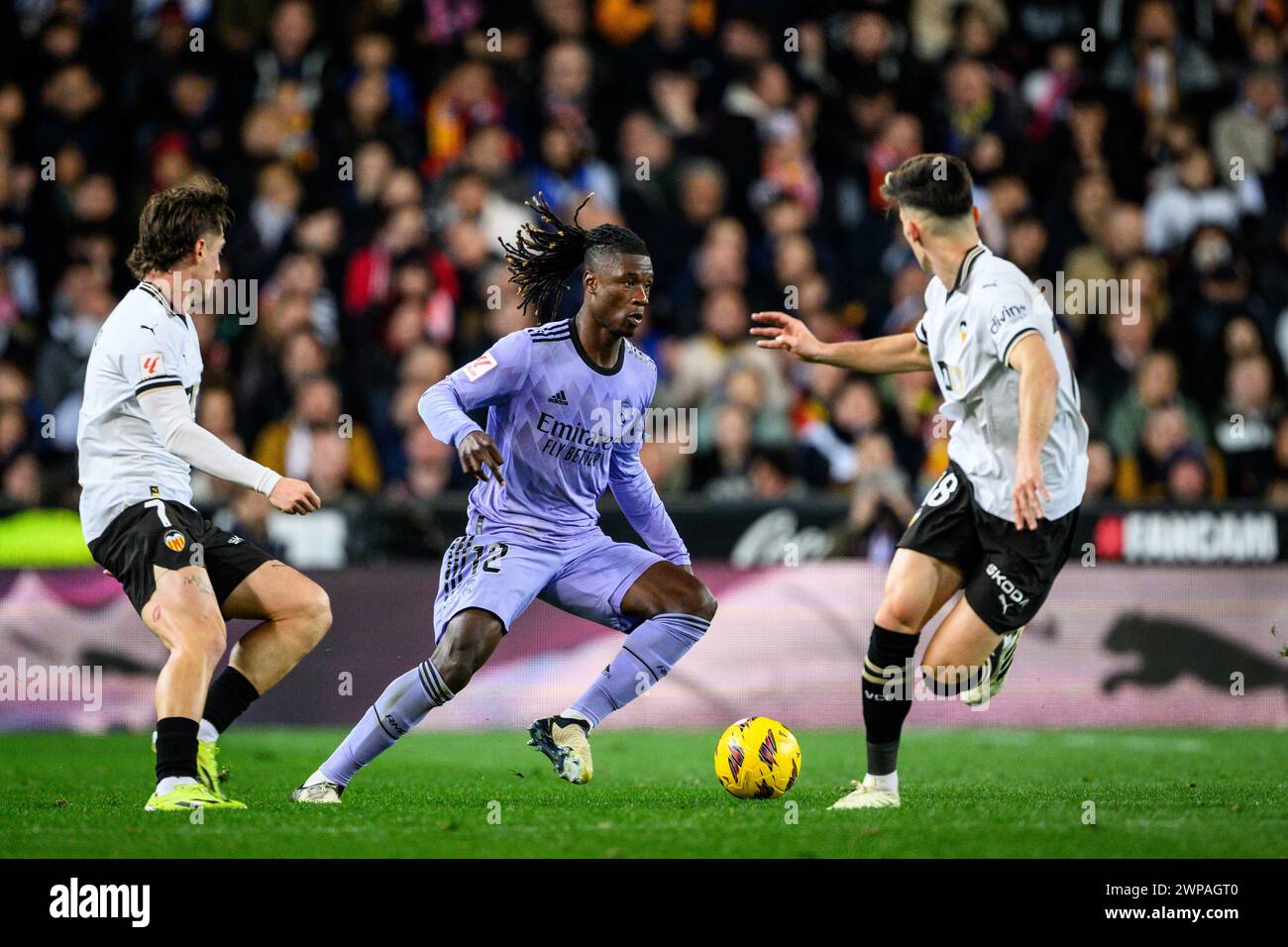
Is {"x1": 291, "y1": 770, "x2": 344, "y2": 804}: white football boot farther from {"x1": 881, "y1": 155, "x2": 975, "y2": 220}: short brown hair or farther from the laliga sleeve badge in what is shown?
{"x1": 881, "y1": 155, "x2": 975, "y2": 220}: short brown hair

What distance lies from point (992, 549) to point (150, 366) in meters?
3.22

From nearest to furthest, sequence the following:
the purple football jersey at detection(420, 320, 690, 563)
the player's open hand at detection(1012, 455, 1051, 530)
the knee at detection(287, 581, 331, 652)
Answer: the player's open hand at detection(1012, 455, 1051, 530)
the knee at detection(287, 581, 331, 652)
the purple football jersey at detection(420, 320, 690, 563)

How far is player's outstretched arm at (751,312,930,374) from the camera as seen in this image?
700cm

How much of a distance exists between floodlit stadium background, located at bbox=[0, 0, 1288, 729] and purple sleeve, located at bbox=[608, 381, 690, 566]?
3249 mm

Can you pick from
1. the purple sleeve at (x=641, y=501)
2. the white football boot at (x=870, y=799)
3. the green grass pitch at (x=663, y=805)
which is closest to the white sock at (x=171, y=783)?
the green grass pitch at (x=663, y=805)

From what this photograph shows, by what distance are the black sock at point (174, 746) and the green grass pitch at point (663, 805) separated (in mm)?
Answer: 200

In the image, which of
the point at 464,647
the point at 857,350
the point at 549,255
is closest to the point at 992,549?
the point at 857,350

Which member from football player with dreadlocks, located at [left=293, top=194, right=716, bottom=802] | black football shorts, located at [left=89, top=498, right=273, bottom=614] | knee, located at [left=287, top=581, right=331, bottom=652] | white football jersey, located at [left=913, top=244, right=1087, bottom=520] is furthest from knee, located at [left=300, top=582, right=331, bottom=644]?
white football jersey, located at [left=913, top=244, right=1087, bottom=520]

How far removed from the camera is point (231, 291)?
1284cm

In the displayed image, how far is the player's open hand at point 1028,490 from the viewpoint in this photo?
5.95 m

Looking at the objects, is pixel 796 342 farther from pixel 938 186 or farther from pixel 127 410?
pixel 127 410

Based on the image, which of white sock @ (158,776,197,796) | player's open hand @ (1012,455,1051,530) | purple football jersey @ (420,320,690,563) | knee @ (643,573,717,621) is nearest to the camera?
player's open hand @ (1012,455,1051,530)

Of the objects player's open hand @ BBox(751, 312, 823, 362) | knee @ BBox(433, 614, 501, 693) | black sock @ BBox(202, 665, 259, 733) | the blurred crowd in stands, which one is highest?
the blurred crowd in stands

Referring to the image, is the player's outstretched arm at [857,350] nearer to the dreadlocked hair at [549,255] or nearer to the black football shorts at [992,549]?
the black football shorts at [992,549]
